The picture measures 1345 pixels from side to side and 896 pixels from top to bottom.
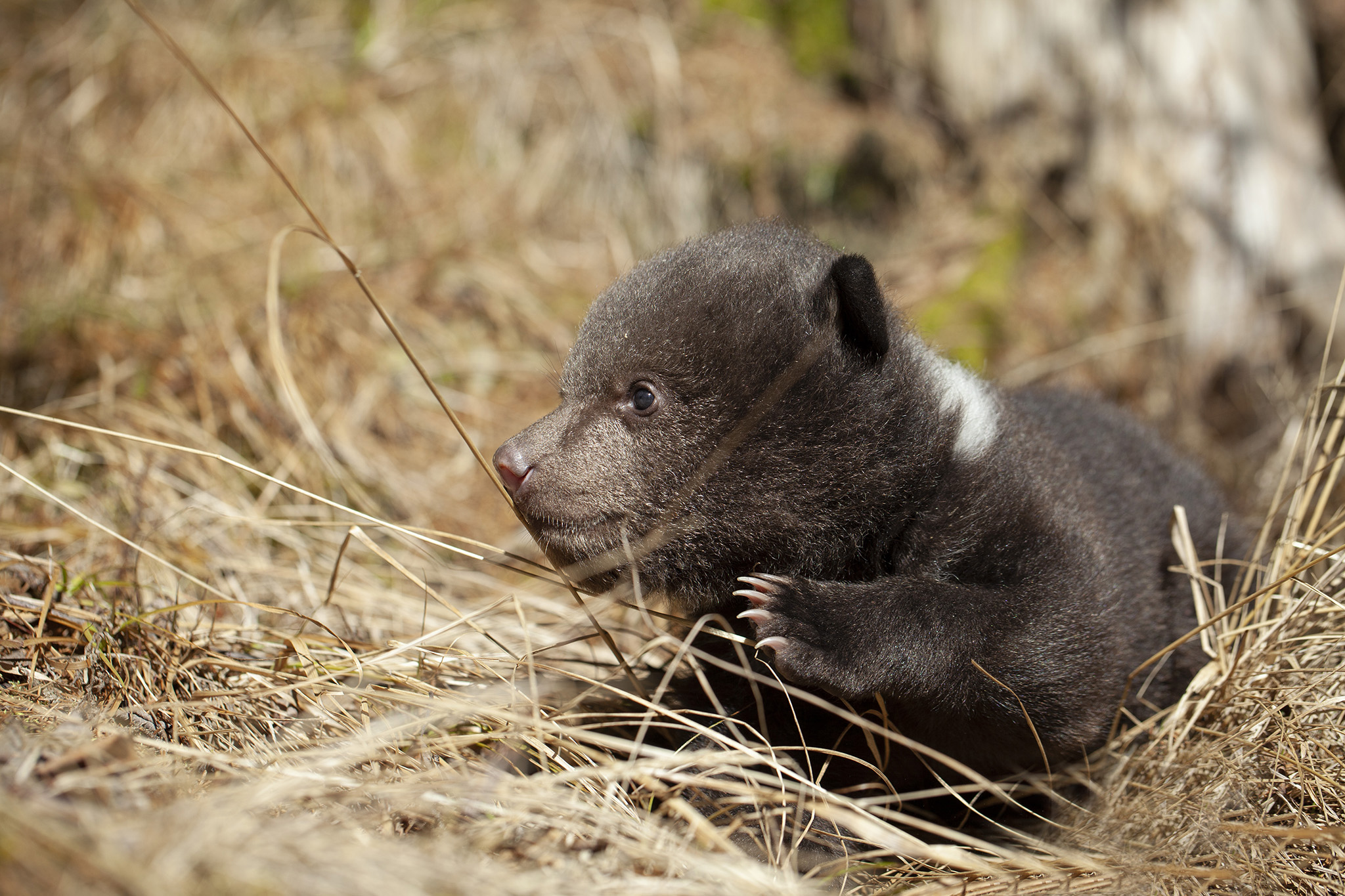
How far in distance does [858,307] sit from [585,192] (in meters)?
3.92

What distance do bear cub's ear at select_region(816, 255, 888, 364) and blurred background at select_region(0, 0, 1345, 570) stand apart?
226 centimetres

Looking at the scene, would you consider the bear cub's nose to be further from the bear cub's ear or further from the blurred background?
the blurred background

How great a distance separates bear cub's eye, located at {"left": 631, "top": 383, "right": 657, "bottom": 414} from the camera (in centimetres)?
267

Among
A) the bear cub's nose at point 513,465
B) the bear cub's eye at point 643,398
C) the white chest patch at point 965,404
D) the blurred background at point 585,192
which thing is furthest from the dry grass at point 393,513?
the white chest patch at point 965,404

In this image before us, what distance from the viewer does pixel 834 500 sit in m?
2.53

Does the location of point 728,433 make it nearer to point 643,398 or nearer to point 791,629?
point 643,398

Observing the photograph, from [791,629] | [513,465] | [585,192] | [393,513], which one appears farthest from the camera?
[585,192]

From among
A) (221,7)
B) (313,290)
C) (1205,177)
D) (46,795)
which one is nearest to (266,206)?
(313,290)

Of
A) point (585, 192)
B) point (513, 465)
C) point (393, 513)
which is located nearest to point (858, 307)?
point (513, 465)

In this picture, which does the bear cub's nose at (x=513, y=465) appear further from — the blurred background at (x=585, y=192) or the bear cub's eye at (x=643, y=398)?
the blurred background at (x=585, y=192)

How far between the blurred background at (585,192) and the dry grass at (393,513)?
30 mm

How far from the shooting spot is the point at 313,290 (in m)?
4.85

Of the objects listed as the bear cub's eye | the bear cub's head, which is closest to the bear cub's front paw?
the bear cub's head

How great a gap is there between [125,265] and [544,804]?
14.6 ft
